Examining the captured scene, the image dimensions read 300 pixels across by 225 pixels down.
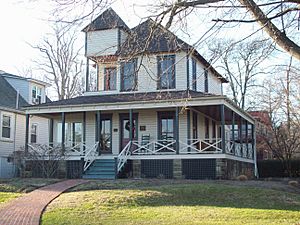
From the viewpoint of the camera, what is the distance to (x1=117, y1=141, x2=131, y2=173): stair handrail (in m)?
21.1

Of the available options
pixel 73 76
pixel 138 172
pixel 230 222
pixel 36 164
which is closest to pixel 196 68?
pixel 138 172

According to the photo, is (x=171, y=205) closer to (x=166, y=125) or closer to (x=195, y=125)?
(x=166, y=125)

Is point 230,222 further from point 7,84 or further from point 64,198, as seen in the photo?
point 7,84

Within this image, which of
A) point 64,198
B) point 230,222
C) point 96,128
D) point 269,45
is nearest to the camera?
point 269,45

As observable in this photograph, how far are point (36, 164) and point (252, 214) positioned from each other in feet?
42.4

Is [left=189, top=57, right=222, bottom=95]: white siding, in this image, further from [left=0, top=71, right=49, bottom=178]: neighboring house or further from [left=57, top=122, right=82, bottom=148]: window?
[left=0, top=71, right=49, bottom=178]: neighboring house

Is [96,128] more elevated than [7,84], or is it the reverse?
[7,84]

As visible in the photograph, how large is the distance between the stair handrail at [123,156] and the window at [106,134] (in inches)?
89.0

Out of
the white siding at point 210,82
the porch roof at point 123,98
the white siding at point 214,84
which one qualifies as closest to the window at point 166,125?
the porch roof at point 123,98

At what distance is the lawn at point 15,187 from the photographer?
16.1 meters

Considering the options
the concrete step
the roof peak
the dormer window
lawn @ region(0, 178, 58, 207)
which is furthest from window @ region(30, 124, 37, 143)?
the roof peak

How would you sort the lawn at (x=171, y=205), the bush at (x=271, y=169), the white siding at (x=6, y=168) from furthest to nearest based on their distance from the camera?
the bush at (x=271, y=169) < the white siding at (x=6, y=168) < the lawn at (x=171, y=205)

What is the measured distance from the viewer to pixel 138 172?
21750 millimetres

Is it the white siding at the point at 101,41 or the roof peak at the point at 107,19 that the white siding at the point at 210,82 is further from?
the roof peak at the point at 107,19
